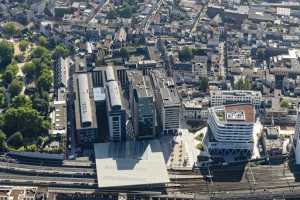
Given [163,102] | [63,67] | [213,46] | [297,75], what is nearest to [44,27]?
[63,67]

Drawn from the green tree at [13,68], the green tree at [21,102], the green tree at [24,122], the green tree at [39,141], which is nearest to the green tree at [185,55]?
the green tree at [13,68]

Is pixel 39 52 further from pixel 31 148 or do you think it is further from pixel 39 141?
pixel 31 148

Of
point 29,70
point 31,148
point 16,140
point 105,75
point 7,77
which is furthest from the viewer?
point 29,70

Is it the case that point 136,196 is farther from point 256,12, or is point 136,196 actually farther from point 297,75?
point 256,12

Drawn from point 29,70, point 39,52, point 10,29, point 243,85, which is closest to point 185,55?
point 243,85

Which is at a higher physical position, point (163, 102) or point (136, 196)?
point (163, 102)

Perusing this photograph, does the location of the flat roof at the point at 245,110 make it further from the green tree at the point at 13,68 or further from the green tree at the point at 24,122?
the green tree at the point at 13,68

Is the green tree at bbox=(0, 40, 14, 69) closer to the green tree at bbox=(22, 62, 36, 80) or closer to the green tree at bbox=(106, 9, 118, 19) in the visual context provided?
the green tree at bbox=(22, 62, 36, 80)
